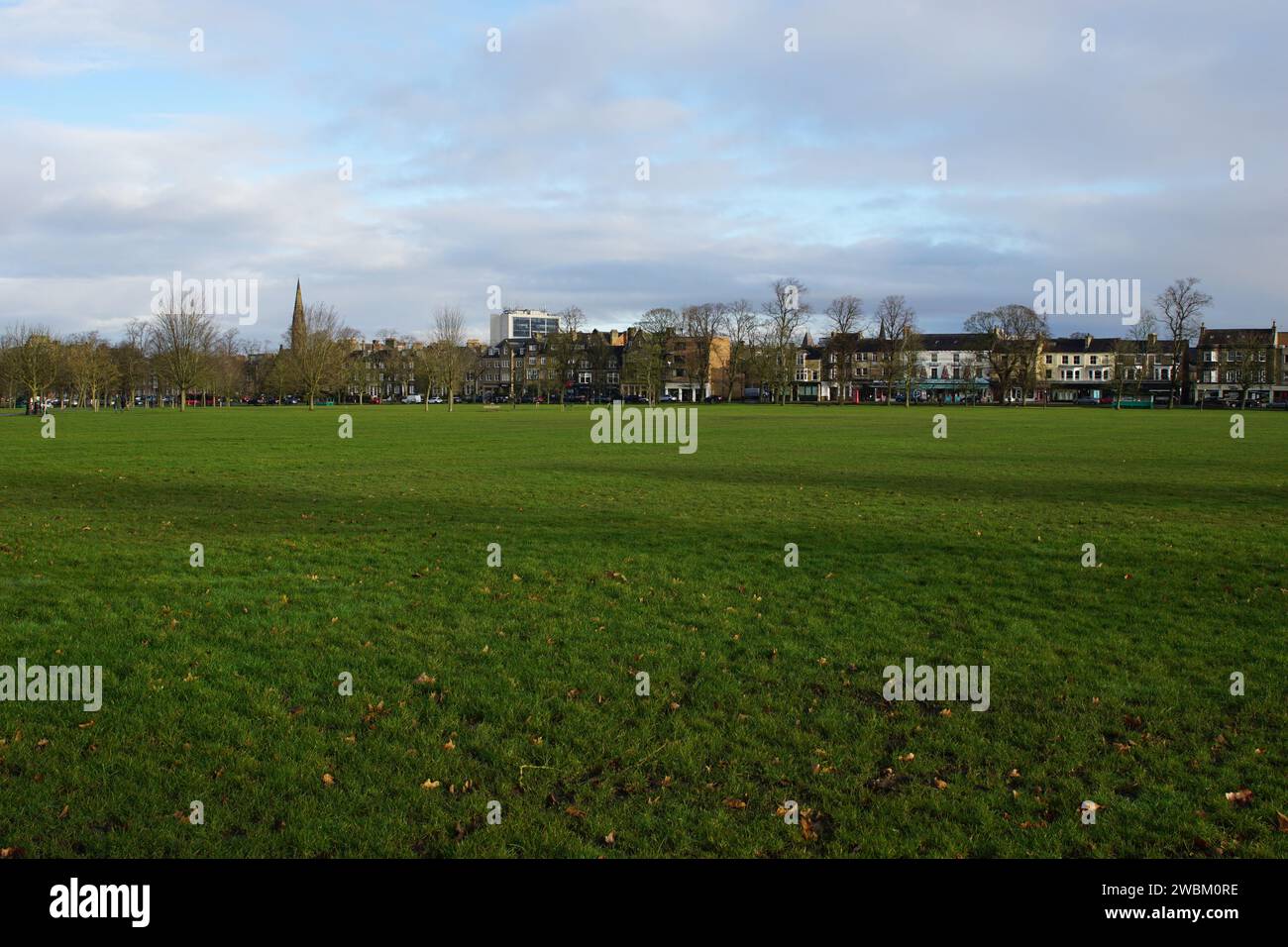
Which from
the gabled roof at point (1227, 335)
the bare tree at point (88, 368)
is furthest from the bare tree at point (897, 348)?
the bare tree at point (88, 368)

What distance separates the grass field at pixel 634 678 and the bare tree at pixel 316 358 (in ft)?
270

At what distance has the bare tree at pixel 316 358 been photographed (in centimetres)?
9888

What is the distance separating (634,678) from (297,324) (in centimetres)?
15046

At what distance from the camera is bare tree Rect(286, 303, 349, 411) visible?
98.9 m

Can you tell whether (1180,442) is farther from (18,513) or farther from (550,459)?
(18,513)

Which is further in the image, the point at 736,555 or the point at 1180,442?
the point at 1180,442

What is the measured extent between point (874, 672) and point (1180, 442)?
39.8 m

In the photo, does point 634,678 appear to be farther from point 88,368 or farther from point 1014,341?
point 1014,341

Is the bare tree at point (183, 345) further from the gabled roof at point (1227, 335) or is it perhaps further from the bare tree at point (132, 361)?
the gabled roof at point (1227, 335)

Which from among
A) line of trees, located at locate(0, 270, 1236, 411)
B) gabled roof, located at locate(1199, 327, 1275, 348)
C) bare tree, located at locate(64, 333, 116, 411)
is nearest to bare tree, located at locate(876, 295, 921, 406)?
line of trees, located at locate(0, 270, 1236, 411)

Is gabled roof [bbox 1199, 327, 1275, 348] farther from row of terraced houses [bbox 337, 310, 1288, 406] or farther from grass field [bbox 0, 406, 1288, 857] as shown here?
grass field [bbox 0, 406, 1288, 857]

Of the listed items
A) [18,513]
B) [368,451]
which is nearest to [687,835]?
[18,513]
